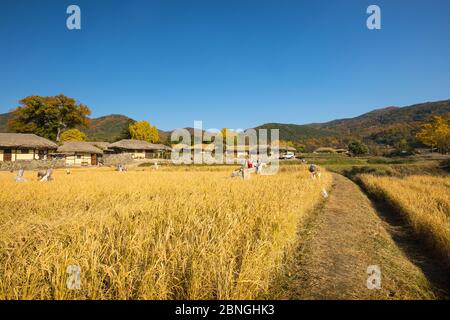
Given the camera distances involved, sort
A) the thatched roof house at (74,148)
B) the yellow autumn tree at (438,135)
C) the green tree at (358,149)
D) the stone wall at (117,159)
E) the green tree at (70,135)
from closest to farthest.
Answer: the thatched roof house at (74,148), the stone wall at (117,159), the yellow autumn tree at (438,135), the green tree at (70,135), the green tree at (358,149)

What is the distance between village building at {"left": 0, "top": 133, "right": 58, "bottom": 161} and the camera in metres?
28.8

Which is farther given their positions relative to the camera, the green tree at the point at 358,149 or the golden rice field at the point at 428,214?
the green tree at the point at 358,149

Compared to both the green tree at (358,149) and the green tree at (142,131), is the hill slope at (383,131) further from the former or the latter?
the green tree at (142,131)

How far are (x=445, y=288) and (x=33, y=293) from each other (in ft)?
16.9

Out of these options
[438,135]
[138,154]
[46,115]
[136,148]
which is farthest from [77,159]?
[438,135]

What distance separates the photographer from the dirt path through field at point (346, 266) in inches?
128

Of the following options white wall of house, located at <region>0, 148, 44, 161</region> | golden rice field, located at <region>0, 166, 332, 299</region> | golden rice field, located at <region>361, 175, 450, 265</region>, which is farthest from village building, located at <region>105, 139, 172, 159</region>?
golden rice field, located at <region>361, 175, 450, 265</region>

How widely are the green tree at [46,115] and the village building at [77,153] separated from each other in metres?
10.6

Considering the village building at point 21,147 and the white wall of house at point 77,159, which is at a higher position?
the village building at point 21,147

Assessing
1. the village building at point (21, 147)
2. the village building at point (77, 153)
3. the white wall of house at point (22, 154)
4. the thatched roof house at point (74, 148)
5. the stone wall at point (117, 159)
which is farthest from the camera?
the stone wall at point (117, 159)

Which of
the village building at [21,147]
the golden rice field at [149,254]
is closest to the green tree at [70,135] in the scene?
the village building at [21,147]

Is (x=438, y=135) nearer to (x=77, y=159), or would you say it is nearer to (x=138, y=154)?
(x=138, y=154)

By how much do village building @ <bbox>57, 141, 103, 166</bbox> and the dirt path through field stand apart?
1492 inches
